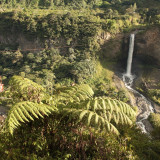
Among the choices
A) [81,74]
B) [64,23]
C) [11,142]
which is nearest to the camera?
[11,142]

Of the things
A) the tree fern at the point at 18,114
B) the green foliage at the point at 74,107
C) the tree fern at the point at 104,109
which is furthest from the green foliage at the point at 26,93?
the tree fern at the point at 104,109

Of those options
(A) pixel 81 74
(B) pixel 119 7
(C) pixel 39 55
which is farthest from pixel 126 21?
(C) pixel 39 55

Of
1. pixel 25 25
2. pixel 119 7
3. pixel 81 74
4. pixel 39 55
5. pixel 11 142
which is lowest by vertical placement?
pixel 81 74

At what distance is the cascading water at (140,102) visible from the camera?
1390 centimetres

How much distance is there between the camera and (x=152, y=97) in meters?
16.9

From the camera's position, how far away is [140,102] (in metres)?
16.8

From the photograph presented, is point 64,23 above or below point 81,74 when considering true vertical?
above

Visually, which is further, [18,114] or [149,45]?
[149,45]

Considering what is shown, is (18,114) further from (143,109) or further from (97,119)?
(143,109)

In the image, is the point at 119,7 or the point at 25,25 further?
the point at 119,7

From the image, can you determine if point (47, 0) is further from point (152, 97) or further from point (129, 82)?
point (152, 97)

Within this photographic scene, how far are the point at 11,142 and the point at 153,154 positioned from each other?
240 cm

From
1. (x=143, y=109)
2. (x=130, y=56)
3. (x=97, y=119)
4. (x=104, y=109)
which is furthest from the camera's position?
(x=130, y=56)

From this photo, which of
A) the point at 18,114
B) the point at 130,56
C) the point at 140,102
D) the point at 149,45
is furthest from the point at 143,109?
the point at 18,114
